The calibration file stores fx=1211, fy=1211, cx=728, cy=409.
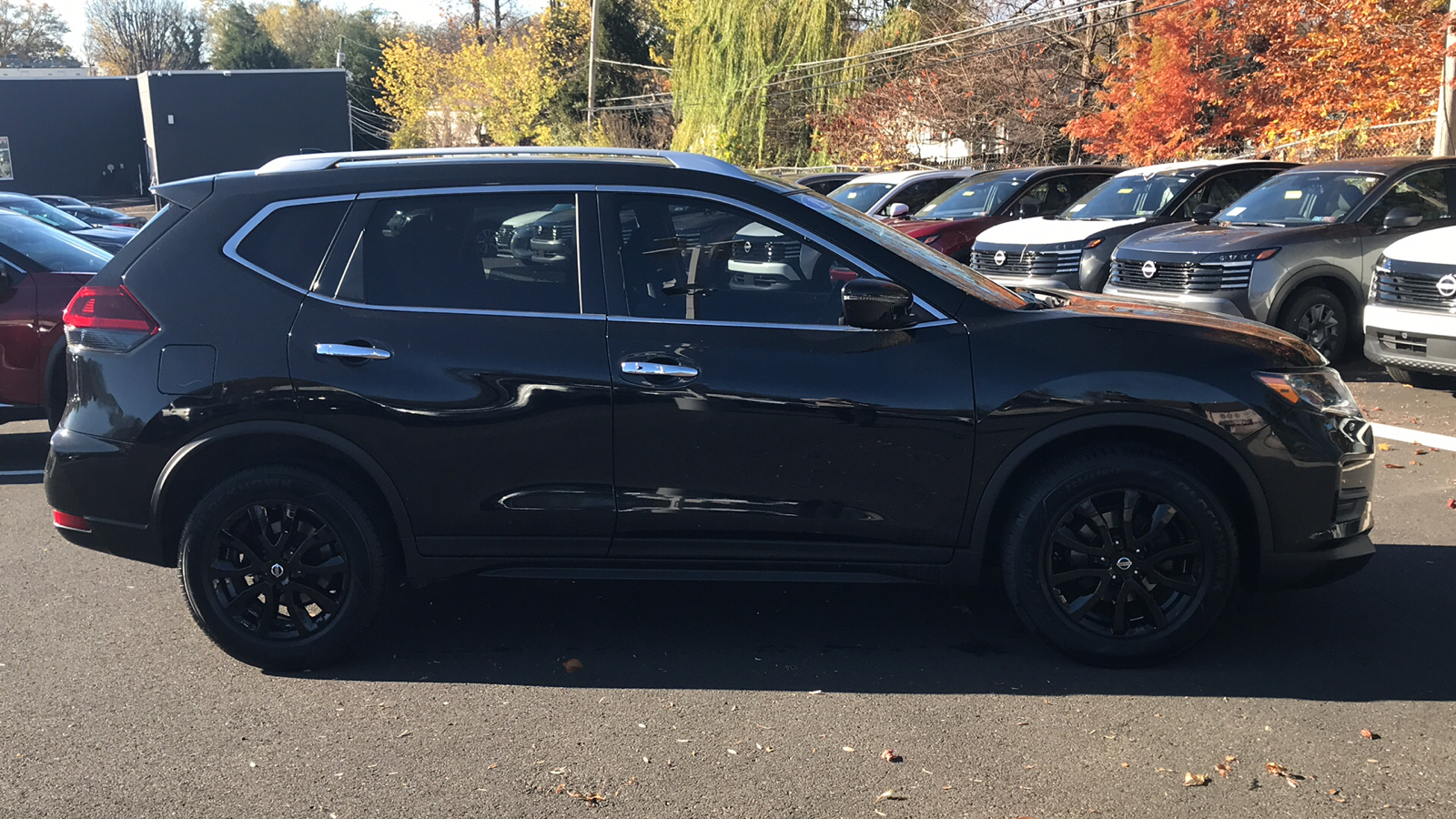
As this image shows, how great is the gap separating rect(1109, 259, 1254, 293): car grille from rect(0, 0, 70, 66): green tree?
105 m

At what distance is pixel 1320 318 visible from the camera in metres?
10.5

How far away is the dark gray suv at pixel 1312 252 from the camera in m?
10.3

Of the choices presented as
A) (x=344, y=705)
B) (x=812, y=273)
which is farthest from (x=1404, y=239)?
(x=344, y=705)

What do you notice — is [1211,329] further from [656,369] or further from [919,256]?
[656,369]

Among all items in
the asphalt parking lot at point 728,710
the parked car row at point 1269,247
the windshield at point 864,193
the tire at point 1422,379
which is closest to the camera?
the asphalt parking lot at point 728,710

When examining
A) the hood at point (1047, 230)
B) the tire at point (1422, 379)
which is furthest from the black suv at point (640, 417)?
the hood at point (1047, 230)

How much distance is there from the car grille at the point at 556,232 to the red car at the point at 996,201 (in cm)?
1091

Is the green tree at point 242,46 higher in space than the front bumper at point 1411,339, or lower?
higher

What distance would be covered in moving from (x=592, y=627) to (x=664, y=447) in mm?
1048

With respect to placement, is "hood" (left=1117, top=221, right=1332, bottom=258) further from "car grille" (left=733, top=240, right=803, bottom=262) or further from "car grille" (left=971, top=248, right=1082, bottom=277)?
"car grille" (left=733, top=240, right=803, bottom=262)

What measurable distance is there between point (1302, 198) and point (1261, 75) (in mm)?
11545

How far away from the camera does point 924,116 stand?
3328 cm

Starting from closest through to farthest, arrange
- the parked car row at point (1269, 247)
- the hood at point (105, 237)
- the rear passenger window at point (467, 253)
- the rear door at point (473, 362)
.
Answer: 1. the rear door at point (473, 362)
2. the rear passenger window at point (467, 253)
3. the parked car row at point (1269, 247)
4. the hood at point (105, 237)

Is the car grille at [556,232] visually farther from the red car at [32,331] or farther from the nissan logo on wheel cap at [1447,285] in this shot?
the nissan logo on wheel cap at [1447,285]
